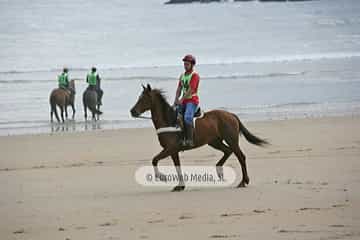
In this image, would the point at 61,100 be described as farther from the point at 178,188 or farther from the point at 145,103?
the point at 178,188

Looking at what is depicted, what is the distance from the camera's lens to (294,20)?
93750mm

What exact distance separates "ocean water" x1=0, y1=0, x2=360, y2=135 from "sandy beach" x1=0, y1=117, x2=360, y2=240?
20.8ft

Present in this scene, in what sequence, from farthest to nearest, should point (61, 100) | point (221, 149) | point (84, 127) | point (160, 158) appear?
point (61, 100), point (84, 127), point (221, 149), point (160, 158)

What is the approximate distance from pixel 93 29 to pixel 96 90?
5827cm

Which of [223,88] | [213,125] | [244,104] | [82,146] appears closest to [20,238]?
[213,125]

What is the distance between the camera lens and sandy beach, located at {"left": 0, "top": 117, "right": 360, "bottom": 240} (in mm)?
10031

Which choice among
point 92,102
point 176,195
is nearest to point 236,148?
point 176,195

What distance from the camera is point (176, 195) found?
12.6m

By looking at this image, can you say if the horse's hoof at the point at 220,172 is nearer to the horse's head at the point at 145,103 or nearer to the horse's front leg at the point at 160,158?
the horse's front leg at the point at 160,158

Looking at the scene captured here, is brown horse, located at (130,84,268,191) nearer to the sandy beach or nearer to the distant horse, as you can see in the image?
the sandy beach

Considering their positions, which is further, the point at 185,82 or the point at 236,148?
the point at 236,148

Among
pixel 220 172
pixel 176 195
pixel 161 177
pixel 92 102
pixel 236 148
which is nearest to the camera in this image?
pixel 176 195

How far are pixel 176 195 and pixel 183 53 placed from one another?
52.9 meters

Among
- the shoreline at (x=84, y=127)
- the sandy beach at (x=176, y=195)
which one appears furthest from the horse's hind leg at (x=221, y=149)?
the shoreline at (x=84, y=127)
